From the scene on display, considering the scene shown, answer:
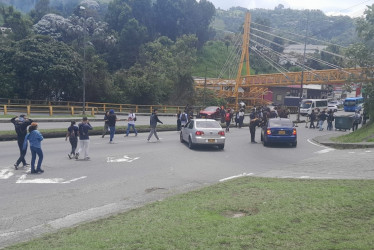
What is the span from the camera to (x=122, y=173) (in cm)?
1309

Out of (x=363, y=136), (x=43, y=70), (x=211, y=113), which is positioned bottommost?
(x=363, y=136)

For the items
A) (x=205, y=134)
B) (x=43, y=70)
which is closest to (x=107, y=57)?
(x=43, y=70)

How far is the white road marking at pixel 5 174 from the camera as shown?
11.9 metres

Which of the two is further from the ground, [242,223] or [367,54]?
[367,54]

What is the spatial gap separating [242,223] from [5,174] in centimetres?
847

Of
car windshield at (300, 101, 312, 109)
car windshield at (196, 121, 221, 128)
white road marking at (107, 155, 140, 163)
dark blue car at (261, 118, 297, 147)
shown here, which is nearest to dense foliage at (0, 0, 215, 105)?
car windshield at (300, 101, 312, 109)

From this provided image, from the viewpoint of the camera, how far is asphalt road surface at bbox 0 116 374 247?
27.5 ft

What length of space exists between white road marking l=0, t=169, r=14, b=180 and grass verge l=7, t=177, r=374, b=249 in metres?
5.67

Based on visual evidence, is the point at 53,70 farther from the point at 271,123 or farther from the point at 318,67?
the point at 318,67

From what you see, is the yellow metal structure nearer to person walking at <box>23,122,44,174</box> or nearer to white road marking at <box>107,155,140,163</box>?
white road marking at <box>107,155,140,163</box>

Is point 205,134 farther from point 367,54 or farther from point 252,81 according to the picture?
point 252,81

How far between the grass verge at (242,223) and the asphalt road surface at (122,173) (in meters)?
1.15

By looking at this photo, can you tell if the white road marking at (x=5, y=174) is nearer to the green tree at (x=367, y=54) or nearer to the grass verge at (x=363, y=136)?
the grass verge at (x=363, y=136)

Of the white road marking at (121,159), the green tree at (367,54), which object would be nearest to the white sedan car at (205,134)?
the white road marking at (121,159)
